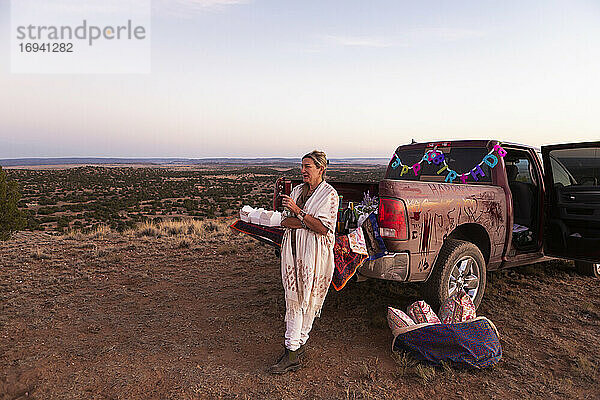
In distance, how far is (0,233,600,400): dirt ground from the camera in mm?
3529

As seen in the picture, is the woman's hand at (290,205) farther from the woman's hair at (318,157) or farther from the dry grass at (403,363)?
the dry grass at (403,363)

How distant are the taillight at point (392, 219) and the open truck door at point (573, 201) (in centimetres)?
270

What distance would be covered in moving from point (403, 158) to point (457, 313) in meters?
2.90

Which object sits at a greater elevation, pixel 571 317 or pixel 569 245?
pixel 569 245

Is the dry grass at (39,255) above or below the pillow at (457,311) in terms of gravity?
below

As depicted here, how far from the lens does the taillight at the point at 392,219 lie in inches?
154

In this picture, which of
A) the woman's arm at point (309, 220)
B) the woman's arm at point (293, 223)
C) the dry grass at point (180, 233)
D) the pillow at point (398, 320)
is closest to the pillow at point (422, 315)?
the pillow at point (398, 320)

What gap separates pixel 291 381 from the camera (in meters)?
3.61

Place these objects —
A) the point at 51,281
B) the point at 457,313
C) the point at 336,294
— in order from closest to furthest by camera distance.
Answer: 1. the point at 457,313
2. the point at 336,294
3. the point at 51,281

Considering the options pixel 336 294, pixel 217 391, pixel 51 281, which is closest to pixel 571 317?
pixel 336 294

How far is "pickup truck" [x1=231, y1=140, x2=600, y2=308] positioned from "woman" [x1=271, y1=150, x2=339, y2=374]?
67 cm

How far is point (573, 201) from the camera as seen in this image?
5215 mm

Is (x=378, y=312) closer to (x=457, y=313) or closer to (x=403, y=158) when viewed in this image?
(x=457, y=313)

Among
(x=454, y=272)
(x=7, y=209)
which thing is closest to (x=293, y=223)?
(x=454, y=272)
